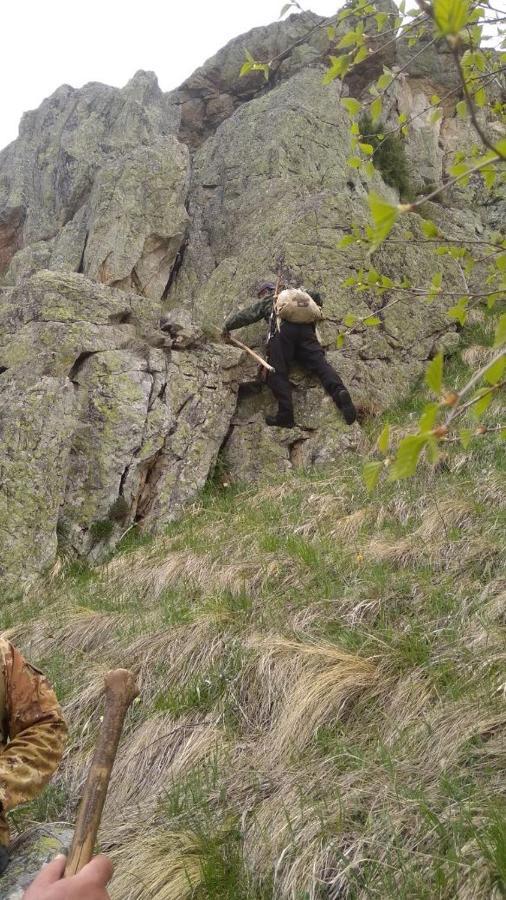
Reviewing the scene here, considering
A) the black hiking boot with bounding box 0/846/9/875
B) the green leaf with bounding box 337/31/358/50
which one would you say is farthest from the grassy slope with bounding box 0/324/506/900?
the green leaf with bounding box 337/31/358/50

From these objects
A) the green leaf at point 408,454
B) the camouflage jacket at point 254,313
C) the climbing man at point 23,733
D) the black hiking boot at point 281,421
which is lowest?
the black hiking boot at point 281,421

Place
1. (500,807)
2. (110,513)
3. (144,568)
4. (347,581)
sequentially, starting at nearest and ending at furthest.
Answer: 1. (500,807)
2. (347,581)
3. (144,568)
4. (110,513)

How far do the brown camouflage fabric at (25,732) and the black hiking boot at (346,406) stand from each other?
881 centimetres

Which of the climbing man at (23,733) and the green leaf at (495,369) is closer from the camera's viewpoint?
the green leaf at (495,369)

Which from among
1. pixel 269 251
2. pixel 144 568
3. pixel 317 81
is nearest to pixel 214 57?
pixel 317 81

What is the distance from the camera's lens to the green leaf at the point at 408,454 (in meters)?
1.35

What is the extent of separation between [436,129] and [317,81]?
6403 mm

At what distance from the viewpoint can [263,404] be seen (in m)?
12.2

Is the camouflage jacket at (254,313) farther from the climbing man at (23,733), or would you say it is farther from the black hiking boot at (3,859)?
the black hiking boot at (3,859)

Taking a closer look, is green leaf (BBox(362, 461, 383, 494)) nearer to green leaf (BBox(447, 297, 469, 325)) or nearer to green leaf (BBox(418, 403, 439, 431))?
green leaf (BBox(418, 403, 439, 431))

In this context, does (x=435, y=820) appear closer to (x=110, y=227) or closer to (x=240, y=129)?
(x=110, y=227)

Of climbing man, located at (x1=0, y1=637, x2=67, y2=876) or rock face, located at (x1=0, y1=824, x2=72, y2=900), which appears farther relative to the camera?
climbing man, located at (x1=0, y1=637, x2=67, y2=876)

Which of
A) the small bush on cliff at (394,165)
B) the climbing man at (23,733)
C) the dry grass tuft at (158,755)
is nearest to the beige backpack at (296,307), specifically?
the dry grass tuft at (158,755)

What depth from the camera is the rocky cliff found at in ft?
33.3
